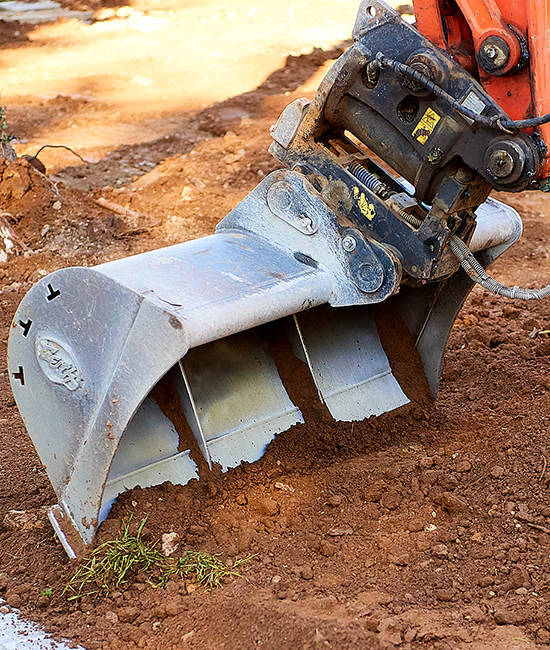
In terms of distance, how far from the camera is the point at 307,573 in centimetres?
232

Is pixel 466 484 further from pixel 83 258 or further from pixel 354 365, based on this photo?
pixel 83 258

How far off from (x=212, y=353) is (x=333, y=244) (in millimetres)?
653

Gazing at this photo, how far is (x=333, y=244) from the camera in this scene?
8.53 ft

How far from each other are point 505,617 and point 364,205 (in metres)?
1.32

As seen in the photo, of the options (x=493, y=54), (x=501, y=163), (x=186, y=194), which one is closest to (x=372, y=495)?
(x=501, y=163)

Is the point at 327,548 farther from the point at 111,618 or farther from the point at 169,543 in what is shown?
the point at 111,618

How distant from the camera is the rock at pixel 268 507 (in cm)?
263

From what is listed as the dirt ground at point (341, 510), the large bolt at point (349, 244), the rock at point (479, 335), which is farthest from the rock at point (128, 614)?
the rock at point (479, 335)

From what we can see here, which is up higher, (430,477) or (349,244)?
(349,244)

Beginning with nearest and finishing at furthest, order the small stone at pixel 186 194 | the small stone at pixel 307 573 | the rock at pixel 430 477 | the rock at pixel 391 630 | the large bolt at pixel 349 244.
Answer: the rock at pixel 391 630
the small stone at pixel 307 573
the large bolt at pixel 349 244
the rock at pixel 430 477
the small stone at pixel 186 194

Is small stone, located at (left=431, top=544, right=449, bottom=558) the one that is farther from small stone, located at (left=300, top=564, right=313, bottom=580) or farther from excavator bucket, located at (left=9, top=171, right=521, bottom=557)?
excavator bucket, located at (left=9, top=171, right=521, bottom=557)

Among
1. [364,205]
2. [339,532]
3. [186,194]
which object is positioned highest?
[364,205]

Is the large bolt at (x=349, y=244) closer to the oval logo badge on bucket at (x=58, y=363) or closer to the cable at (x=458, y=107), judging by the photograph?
the cable at (x=458, y=107)

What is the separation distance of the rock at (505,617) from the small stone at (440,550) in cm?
29
